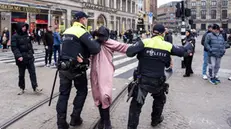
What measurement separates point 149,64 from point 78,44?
1.22 metres

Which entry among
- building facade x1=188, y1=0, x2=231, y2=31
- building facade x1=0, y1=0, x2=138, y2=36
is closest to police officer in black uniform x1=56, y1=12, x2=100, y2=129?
building facade x1=0, y1=0, x2=138, y2=36

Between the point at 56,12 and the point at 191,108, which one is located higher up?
the point at 56,12

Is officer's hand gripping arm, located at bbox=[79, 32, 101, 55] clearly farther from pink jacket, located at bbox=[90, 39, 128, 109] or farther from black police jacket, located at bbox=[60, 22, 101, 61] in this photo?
pink jacket, located at bbox=[90, 39, 128, 109]

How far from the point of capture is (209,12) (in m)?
107

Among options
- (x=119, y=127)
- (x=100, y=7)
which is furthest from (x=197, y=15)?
(x=119, y=127)

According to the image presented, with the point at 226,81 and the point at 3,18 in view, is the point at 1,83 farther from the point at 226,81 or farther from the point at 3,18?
the point at 3,18

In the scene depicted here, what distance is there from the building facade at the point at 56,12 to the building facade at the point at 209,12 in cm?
5867

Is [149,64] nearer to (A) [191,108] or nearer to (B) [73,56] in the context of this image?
(B) [73,56]

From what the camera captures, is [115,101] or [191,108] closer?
[191,108]

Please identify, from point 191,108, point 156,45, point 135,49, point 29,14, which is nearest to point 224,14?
point 29,14

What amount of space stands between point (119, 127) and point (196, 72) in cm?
732

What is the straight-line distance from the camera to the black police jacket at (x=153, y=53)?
4.40m

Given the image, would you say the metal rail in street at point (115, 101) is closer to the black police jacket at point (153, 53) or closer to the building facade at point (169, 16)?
the black police jacket at point (153, 53)

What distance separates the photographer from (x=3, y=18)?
24.9 metres
